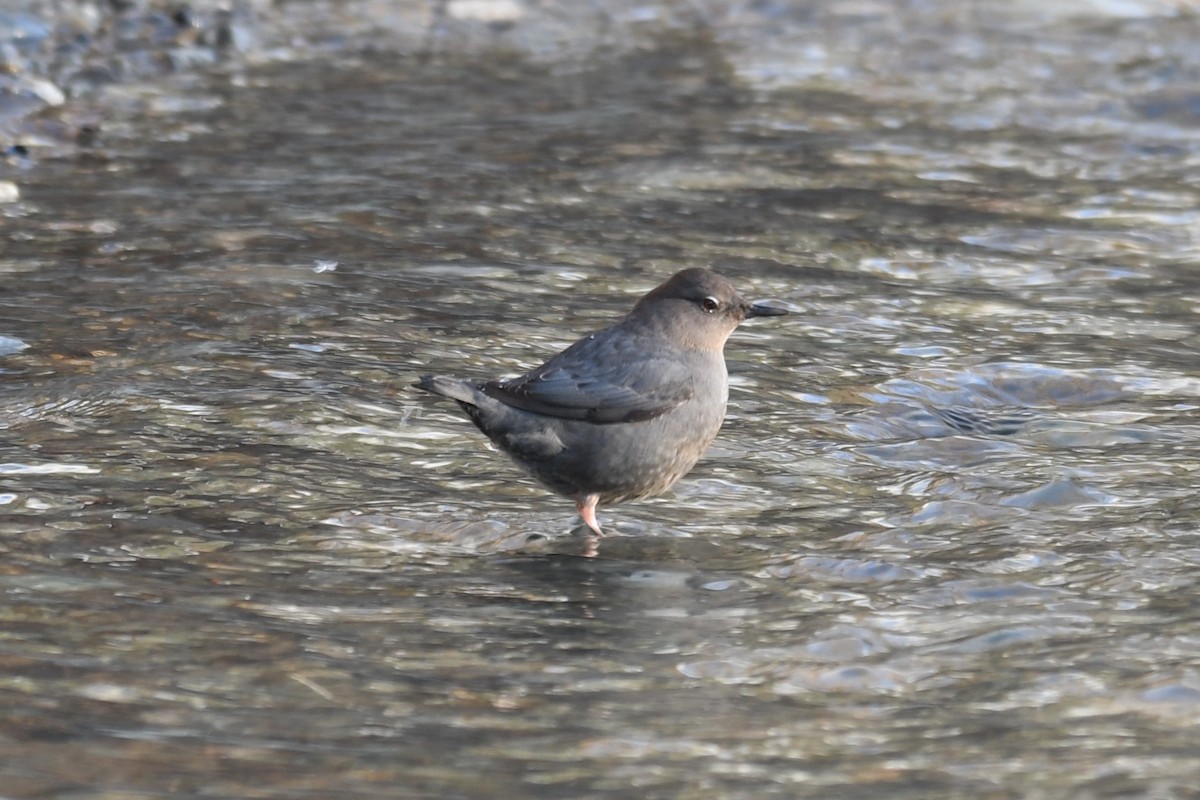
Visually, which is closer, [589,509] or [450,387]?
[450,387]

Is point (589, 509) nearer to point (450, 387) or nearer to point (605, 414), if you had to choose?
point (605, 414)

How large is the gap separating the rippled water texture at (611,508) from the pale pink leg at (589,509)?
9cm

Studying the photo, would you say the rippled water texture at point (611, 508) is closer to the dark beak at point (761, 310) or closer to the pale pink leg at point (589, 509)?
the pale pink leg at point (589, 509)

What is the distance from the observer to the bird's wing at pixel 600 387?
553cm

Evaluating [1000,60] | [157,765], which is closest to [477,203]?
[1000,60]

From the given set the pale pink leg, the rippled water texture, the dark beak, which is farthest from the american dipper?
the dark beak

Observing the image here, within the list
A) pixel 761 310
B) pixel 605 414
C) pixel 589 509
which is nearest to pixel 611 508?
pixel 589 509

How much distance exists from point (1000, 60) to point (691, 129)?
3022 mm

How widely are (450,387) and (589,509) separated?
0.64 m

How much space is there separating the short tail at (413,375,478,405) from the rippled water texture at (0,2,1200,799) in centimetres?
35

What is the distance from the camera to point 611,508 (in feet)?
19.5

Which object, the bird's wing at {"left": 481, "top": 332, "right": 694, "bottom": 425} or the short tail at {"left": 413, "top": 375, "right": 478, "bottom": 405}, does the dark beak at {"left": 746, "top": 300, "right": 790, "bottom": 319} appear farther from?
the short tail at {"left": 413, "top": 375, "right": 478, "bottom": 405}

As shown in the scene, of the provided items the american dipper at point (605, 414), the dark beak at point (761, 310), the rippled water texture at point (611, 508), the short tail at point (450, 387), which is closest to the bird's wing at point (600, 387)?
the american dipper at point (605, 414)

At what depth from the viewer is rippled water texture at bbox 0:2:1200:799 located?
3.78 meters
